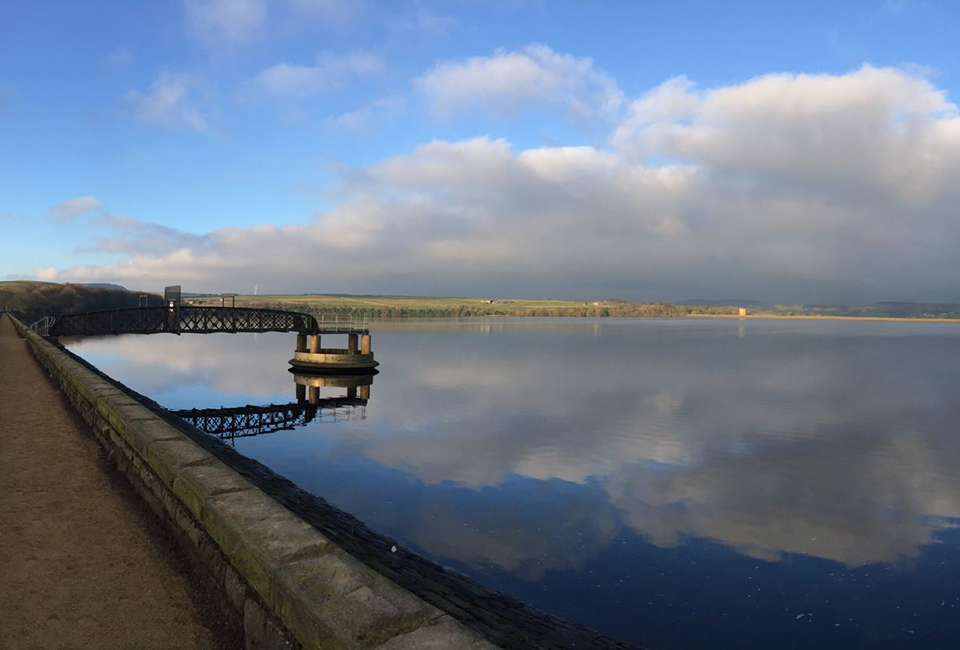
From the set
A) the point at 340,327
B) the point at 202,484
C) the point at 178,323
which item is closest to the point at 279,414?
the point at 178,323

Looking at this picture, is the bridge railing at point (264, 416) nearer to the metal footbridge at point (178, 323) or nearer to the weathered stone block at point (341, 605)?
the metal footbridge at point (178, 323)

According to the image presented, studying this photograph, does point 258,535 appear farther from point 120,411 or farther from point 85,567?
point 120,411

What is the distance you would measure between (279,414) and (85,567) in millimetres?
34132

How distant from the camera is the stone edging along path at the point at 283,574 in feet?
11.9

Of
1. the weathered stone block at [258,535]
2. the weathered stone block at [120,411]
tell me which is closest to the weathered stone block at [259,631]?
the weathered stone block at [258,535]

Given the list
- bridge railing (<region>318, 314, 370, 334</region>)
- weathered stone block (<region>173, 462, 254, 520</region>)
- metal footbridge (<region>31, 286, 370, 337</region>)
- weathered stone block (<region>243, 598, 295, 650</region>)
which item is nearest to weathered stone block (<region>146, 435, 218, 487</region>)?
weathered stone block (<region>173, 462, 254, 520</region>)

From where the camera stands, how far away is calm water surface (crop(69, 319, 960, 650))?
12.4 metres

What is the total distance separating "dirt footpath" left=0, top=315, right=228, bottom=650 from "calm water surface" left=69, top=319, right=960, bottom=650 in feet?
27.9

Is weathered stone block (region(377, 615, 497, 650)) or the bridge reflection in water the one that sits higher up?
weathered stone block (region(377, 615, 497, 650))

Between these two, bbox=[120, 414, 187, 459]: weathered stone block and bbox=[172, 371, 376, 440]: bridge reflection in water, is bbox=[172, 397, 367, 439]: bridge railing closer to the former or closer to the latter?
bbox=[172, 371, 376, 440]: bridge reflection in water

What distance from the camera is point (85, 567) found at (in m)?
5.68

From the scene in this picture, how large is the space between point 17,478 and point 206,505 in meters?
5.64

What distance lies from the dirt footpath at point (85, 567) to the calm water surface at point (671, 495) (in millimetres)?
8516

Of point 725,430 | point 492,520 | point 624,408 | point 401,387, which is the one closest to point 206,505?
point 492,520
